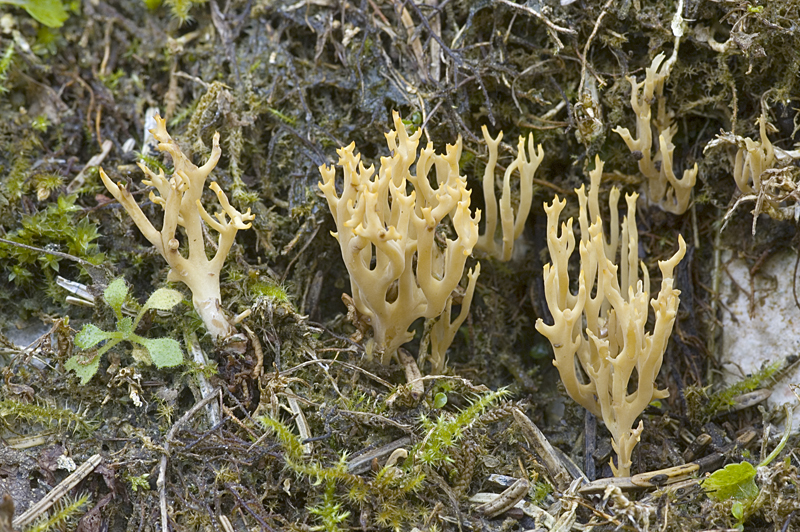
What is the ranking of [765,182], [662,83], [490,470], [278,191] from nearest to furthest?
[490,470] < [765,182] < [662,83] < [278,191]

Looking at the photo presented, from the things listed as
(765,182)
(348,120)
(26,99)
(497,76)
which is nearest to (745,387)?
(765,182)

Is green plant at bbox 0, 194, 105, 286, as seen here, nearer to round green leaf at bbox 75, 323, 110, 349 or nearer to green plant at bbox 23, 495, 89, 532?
round green leaf at bbox 75, 323, 110, 349

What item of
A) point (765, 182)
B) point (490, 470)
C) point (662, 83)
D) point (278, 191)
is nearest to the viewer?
point (490, 470)

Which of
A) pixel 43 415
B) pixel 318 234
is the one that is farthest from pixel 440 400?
pixel 43 415

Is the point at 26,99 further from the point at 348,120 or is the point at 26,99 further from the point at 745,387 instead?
the point at 745,387

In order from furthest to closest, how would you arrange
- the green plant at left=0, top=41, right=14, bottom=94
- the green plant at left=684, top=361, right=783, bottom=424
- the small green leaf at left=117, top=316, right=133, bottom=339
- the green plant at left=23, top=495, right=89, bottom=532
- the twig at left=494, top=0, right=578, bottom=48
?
the green plant at left=0, top=41, right=14, bottom=94, the twig at left=494, top=0, right=578, bottom=48, the green plant at left=684, top=361, right=783, bottom=424, the small green leaf at left=117, top=316, right=133, bottom=339, the green plant at left=23, top=495, right=89, bottom=532

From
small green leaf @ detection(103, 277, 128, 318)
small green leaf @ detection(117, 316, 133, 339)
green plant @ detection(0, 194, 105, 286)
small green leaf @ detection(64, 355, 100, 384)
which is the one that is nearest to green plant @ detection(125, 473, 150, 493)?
small green leaf @ detection(64, 355, 100, 384)
